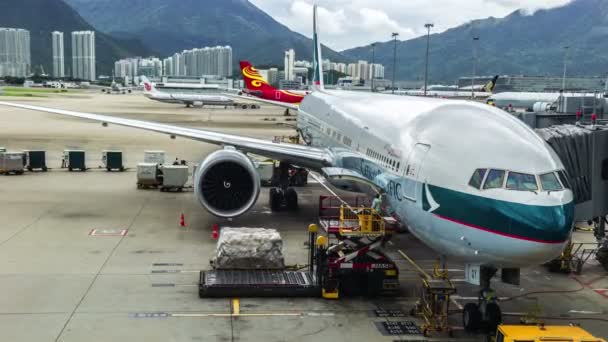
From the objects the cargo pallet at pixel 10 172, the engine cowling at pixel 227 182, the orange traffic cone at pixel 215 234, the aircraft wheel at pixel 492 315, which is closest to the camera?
the aircraft wheel at pixel 492 315

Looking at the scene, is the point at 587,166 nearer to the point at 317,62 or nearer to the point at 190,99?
the point at 317,62

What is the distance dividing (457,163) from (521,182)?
1.24 m

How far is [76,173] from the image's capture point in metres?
31.5

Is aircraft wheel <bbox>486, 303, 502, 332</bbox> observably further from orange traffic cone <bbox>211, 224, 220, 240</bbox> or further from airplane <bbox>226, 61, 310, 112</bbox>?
airplane <bbox>226, 61, 310, 112</bbox>

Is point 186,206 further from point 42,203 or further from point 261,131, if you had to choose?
point 261,131

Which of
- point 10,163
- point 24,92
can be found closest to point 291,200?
point 10,163

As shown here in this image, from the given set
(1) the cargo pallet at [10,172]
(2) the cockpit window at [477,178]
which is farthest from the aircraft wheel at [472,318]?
(1) the cargo pallet at [10,172]

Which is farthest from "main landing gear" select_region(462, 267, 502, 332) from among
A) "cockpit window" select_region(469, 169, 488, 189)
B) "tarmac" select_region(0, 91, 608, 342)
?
"cockpit window" select_region(469, 169, 488, 189)

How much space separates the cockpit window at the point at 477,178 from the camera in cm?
1104

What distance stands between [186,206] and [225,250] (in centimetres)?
905

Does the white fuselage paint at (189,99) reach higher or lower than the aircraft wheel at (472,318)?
higher

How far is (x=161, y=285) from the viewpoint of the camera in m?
14.9

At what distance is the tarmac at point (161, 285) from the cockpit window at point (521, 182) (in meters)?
3.34

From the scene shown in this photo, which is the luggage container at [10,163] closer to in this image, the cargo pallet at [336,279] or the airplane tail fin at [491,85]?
the cargo pallet at [336,279]
